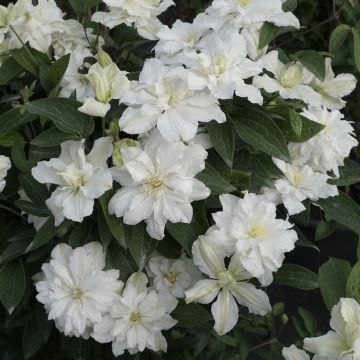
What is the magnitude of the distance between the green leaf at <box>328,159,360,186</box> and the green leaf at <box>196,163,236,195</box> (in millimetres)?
239

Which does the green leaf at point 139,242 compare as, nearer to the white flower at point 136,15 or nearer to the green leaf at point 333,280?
the green leaf at point 333,280

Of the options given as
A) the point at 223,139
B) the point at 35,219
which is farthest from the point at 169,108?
the point at 35,219

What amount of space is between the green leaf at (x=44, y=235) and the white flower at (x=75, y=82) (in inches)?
9.7

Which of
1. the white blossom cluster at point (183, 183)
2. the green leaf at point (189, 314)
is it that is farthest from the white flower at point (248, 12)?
the green leaf at point (189, 314)

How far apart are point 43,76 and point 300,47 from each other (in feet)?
4.60

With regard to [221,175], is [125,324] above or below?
below

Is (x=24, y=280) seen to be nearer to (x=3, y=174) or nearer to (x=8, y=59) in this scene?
(x=3, y=174)

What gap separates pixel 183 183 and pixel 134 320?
26cm

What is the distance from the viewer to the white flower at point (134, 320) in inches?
35.6

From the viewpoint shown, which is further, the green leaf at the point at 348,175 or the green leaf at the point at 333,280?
the green leaf at the point at 348,175

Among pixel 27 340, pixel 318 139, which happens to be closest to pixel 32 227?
pixel 27 340

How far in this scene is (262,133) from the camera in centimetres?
90

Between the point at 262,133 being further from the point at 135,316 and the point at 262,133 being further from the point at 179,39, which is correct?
the point at 135,316

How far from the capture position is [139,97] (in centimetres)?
83
